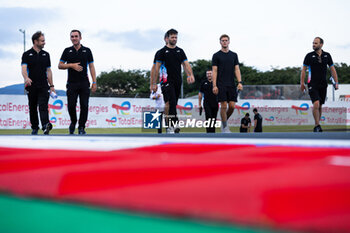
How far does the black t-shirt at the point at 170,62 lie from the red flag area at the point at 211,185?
653cm

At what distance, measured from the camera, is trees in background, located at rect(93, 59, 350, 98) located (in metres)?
76.0

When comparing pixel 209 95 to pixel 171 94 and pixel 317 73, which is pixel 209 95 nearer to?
pixel 317 73

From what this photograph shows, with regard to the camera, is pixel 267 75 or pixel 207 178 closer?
pixel 207 178

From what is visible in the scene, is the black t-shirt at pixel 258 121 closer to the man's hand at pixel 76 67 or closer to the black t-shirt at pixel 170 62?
the black t-shirt at pixel 170 62

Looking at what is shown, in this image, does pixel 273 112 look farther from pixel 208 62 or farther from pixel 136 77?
pixel 136 77

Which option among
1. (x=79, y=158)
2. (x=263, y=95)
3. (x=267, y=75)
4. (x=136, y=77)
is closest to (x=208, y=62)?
(x=267, y=75)

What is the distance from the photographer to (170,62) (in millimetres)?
7715

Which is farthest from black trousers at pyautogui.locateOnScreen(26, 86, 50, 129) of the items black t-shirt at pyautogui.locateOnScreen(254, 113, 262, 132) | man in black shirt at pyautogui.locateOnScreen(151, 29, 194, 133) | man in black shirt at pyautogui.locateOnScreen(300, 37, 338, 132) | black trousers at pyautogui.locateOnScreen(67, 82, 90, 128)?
black t-shirt at pyautogui.locateOnScreen(254, 113, 262, 132)

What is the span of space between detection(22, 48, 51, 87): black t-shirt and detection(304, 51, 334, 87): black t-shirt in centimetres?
540

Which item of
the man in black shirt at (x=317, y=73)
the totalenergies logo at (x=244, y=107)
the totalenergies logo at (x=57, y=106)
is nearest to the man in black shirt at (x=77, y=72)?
the man in black shirt at (x=317, y=73)

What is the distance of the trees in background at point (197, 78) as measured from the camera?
76.0 m

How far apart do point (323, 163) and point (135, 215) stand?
1.37 feet

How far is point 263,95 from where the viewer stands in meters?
47.3

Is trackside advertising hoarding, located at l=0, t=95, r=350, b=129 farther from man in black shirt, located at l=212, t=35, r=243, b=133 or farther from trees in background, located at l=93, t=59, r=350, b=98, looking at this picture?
trees in background, located at l=93, t=59, r=350, b=98
